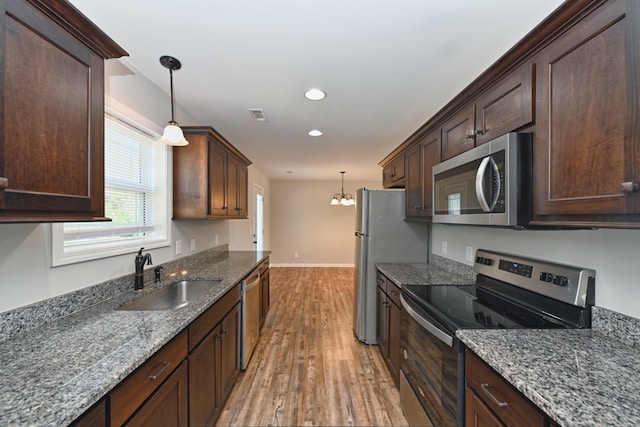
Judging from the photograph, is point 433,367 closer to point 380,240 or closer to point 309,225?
point 380,240

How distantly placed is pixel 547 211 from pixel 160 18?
6.70ft

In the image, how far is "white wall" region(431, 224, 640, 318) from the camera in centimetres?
121

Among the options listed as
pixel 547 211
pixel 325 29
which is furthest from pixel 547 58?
pixel 325 29

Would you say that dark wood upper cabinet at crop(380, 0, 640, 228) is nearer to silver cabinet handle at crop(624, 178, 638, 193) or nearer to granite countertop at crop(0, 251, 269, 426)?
silver cabinet handle at crop(624, 178, 638, 193)

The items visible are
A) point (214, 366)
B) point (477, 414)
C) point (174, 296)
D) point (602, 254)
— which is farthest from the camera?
point (174, 296)

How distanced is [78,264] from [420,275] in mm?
2419

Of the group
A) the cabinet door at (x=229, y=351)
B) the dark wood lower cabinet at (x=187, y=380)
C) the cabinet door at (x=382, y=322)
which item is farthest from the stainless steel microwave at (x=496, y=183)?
the cabinet door at (x=229, y=351)

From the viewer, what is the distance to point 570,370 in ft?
3.16

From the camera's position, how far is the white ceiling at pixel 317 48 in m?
1.35

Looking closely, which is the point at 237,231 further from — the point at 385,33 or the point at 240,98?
the point at 385,33

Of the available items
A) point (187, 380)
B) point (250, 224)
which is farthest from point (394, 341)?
point (250, 224)

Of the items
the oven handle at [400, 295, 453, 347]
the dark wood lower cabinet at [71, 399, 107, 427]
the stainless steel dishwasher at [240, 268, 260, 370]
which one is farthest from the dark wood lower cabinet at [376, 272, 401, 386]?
the dark wood lower cabinet at [71, 399, 107, 427]

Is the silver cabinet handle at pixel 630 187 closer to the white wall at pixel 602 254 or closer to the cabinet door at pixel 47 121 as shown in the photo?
the white wall at pixel 602 254

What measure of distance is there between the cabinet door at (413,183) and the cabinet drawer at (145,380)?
222cm
